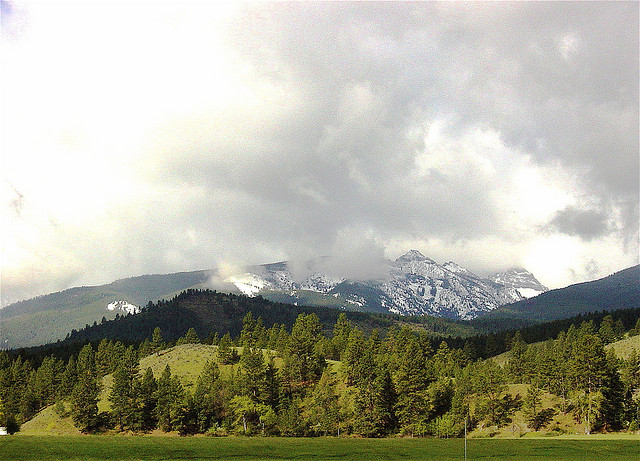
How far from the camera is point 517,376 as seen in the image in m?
173

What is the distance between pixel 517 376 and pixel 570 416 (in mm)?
55147

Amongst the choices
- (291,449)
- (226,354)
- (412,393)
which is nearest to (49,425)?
(226,354)

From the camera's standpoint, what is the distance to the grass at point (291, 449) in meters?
56.0

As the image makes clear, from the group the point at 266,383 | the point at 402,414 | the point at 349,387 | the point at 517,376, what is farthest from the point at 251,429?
the point at 517,376

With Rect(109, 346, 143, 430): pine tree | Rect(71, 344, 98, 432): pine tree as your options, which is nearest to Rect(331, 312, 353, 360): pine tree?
Rect(109, 346, 143, 430): pine tree

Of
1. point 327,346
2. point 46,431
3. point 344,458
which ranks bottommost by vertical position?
point 46,431

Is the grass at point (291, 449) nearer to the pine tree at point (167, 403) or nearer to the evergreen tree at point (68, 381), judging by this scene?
the pine tree at point (167, 403)

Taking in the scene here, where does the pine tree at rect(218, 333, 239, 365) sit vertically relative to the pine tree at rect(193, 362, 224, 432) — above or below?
above

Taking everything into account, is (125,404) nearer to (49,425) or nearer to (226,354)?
(49,425)

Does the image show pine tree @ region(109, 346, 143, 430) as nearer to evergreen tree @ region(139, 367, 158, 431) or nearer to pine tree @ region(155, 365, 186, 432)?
evergreen tree @ region(139, 367, 158, 431)

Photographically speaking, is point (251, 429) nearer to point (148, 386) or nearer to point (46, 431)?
point (148, 386)

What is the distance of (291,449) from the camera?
6244 centimetres

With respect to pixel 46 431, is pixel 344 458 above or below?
above

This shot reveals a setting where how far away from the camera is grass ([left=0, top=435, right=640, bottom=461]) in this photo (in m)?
56.0
